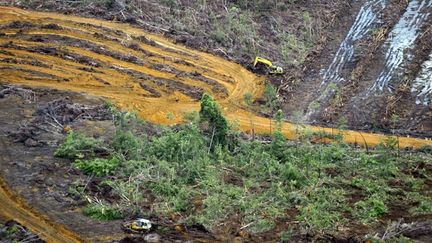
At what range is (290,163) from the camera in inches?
535

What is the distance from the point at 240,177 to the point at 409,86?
9.65 m

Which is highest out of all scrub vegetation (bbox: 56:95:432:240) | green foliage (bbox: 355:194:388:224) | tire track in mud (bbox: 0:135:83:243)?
A: green foliage (bbox: 355:194:388:224)

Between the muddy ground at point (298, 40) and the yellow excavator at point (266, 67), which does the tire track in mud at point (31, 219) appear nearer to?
the muddy ground at point (298, 40)

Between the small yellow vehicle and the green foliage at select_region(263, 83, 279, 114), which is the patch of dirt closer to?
the small yellow vehicle

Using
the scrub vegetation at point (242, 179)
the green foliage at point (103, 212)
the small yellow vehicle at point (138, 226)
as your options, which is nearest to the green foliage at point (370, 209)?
the scrub vegetation at point (242, 179)

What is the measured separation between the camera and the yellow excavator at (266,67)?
21.8 meters

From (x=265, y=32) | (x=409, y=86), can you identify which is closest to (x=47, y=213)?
(x=409, y=86)

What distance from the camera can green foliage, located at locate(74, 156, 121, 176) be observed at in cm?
1278

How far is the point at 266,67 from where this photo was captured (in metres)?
21.9

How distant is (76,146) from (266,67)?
1036 cm

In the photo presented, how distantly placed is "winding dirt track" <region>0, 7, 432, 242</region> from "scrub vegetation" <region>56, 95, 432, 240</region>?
94.3 inches

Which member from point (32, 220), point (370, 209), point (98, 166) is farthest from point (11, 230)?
point (370, 209)

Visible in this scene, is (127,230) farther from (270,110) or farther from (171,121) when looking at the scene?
(270,110)

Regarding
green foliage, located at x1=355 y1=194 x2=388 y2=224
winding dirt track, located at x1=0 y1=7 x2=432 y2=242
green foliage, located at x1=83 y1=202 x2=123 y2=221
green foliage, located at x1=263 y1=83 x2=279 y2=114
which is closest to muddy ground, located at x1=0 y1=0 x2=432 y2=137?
green foliage, located at x1=263 y1=83 x2=279 y2=114
